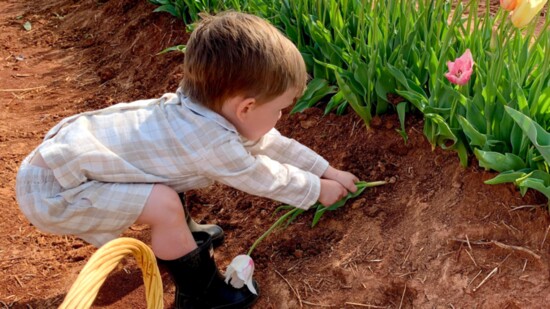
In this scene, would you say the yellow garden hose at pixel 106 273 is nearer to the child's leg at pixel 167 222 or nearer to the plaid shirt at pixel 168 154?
the child's leg at pixel 167 222

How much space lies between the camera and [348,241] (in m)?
2.35

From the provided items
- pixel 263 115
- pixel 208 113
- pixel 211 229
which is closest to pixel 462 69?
pixel 263 115

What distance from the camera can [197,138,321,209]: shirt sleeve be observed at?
2055mm

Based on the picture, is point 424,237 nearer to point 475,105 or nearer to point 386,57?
point 475,105

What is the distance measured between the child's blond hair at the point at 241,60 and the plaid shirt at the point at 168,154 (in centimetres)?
A: 11

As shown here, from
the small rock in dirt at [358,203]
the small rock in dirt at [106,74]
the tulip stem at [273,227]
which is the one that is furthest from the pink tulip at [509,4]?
the small rock in dirt at [106,74]

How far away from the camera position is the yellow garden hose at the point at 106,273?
152cm

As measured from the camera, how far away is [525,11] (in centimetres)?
186

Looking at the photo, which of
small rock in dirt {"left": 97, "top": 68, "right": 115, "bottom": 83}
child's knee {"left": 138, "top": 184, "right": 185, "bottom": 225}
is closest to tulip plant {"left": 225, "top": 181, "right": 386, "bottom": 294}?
child's knee {"left": 138, "top": 184, "right": 185, "bottom": 225}

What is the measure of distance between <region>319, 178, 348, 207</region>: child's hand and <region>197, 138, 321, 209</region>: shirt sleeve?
0.18 feet

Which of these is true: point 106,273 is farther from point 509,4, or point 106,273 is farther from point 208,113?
point 509,4

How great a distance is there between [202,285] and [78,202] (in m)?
0.48

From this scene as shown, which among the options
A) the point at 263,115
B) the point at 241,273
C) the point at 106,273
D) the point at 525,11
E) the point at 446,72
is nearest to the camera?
the point at 106,273

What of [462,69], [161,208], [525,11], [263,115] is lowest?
[161,208]
